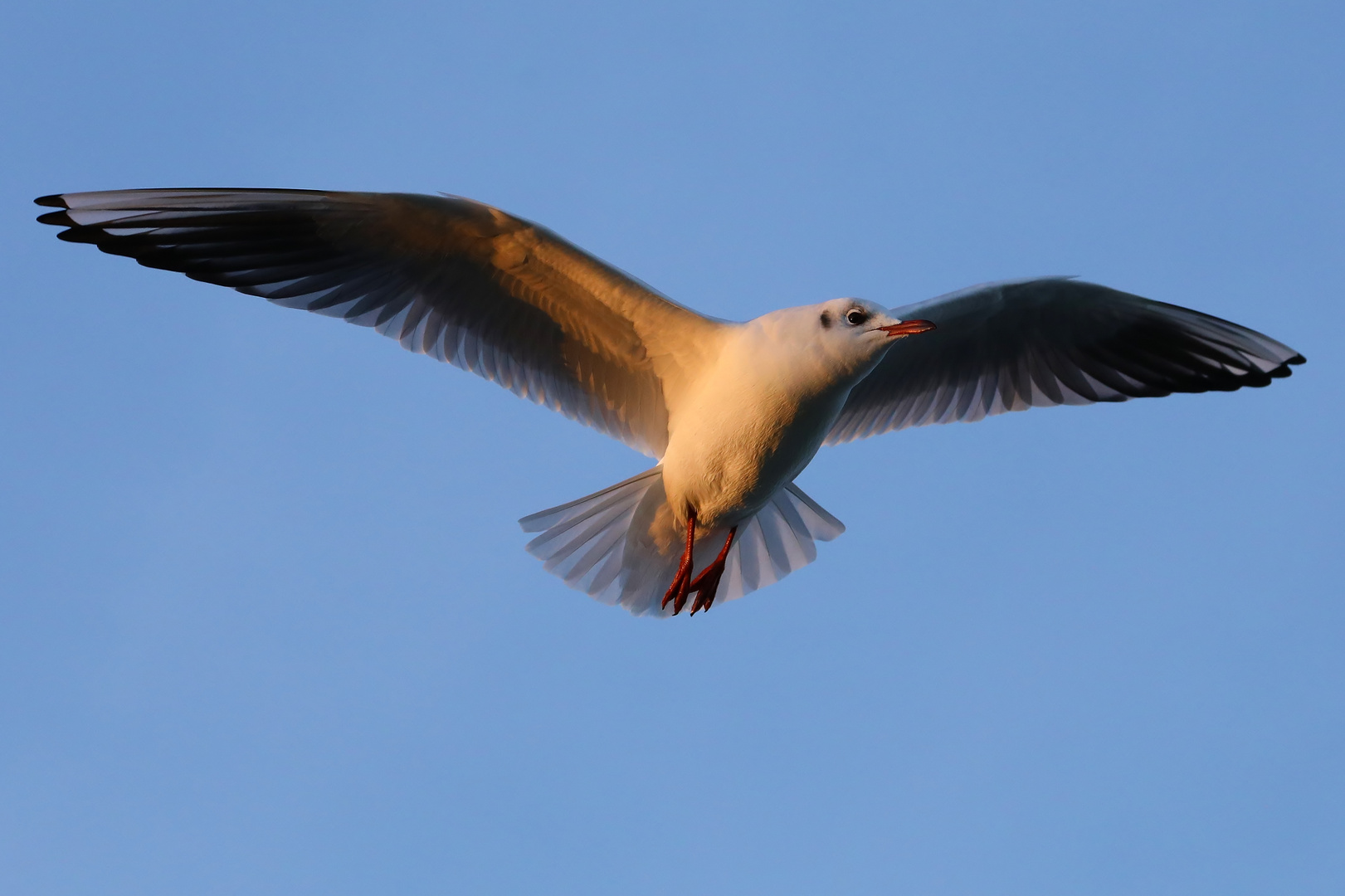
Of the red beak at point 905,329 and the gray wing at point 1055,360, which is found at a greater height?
the gray wing at point 1055,360

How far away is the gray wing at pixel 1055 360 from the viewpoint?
6.89 meters

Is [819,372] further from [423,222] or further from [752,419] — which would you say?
[423,222]

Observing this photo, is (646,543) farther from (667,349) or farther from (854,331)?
(854,331)

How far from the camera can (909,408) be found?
24.0ft

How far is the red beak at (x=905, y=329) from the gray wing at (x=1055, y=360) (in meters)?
0.94

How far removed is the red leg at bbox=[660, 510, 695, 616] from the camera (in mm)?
6496

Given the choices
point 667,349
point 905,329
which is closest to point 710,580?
point 667,349

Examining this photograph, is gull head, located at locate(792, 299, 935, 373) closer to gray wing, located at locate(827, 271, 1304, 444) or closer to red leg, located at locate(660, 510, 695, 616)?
gray wing, located at locate(827, 271, 1304, 444)

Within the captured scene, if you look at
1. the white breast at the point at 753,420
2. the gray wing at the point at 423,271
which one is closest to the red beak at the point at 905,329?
the white breast at the point at 753,420

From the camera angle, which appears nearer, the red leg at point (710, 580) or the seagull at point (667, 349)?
the seagull at point (667, 349)

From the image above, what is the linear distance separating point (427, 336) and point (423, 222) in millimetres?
633

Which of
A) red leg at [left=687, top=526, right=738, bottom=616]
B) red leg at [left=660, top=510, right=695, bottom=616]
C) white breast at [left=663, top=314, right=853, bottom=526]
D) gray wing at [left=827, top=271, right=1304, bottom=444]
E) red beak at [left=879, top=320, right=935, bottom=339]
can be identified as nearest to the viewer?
red beak at [left=879, top=320, right=935, bottom=339]

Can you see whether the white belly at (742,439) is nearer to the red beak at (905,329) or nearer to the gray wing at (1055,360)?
the red beak at (905,329)

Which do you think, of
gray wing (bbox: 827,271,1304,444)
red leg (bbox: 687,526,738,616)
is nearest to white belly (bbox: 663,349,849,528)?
red leg (bbox: 687,526,738,616)
